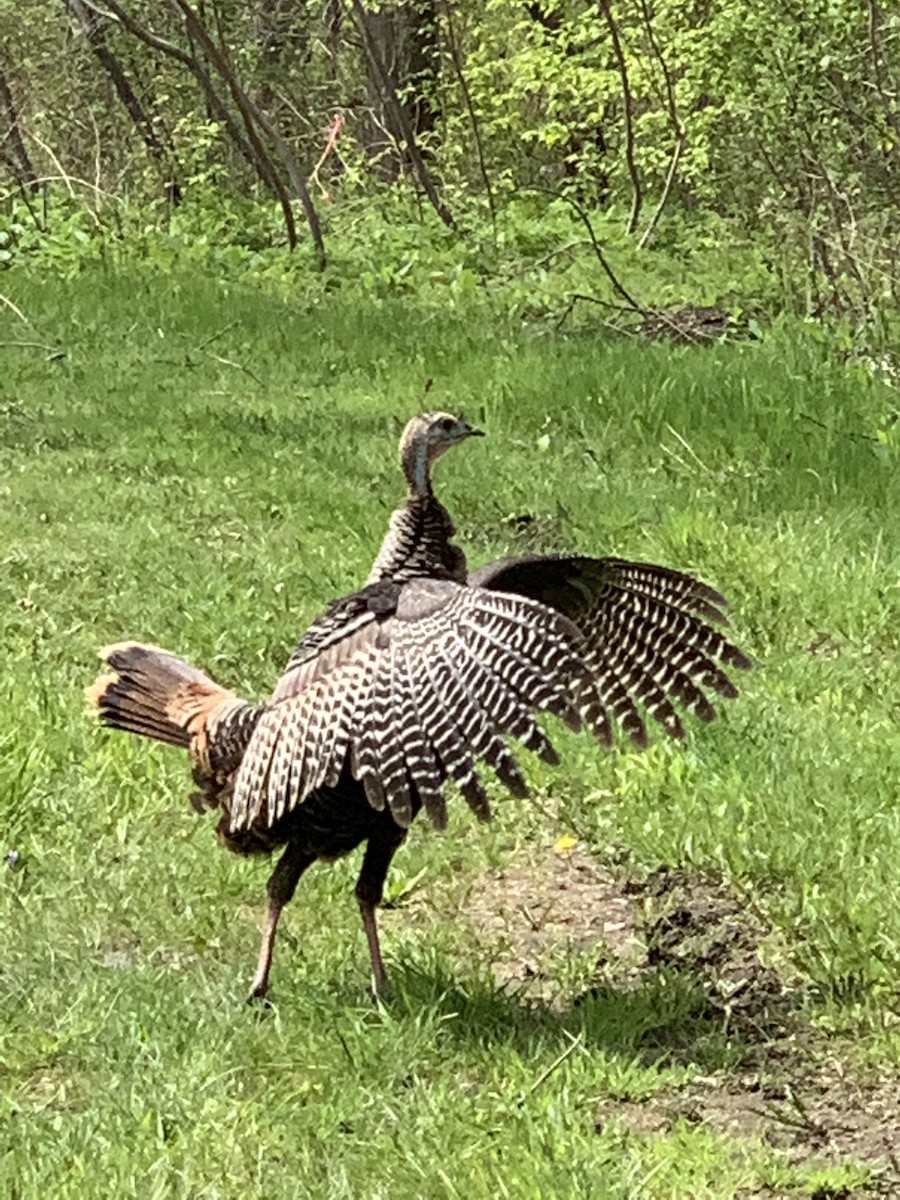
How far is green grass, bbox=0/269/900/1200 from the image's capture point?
138 inches

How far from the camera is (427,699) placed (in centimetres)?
360

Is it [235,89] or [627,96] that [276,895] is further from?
[627,96]

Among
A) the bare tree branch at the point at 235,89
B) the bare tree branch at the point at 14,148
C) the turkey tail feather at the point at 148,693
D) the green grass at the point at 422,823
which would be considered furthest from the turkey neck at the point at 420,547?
the bare tree branch at the point at 14,148

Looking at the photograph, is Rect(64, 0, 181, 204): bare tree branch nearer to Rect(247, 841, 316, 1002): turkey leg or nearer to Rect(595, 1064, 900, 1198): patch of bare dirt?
Rect(247, 841, 316, 1002): turkey leg

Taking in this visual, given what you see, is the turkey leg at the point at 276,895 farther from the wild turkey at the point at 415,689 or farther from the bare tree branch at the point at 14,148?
the bare tree branch at the point at 14,148

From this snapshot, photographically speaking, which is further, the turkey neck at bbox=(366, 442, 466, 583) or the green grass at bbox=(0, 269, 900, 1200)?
the turkey neck at bbox=(366, 442, 466, 583)

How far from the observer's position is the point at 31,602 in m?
6.80

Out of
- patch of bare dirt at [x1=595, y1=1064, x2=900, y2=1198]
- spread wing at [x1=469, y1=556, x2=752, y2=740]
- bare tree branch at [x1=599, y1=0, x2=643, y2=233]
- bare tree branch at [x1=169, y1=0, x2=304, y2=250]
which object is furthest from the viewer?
bare tree branch at [x1=599, y1=0, x2=643, y2=233]

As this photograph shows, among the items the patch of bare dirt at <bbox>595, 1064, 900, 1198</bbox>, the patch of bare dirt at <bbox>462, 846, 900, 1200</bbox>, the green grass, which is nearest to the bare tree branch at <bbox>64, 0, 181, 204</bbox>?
the green grass

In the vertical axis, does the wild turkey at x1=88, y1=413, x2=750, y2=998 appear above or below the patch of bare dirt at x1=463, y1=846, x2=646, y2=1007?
above

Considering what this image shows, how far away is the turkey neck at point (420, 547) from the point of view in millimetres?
4141

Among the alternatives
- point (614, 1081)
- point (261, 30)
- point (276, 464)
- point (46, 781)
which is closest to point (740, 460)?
point (276, 464)

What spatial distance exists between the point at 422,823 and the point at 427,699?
1694 mm

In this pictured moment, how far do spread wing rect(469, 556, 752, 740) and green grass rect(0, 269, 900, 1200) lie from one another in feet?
2.04
